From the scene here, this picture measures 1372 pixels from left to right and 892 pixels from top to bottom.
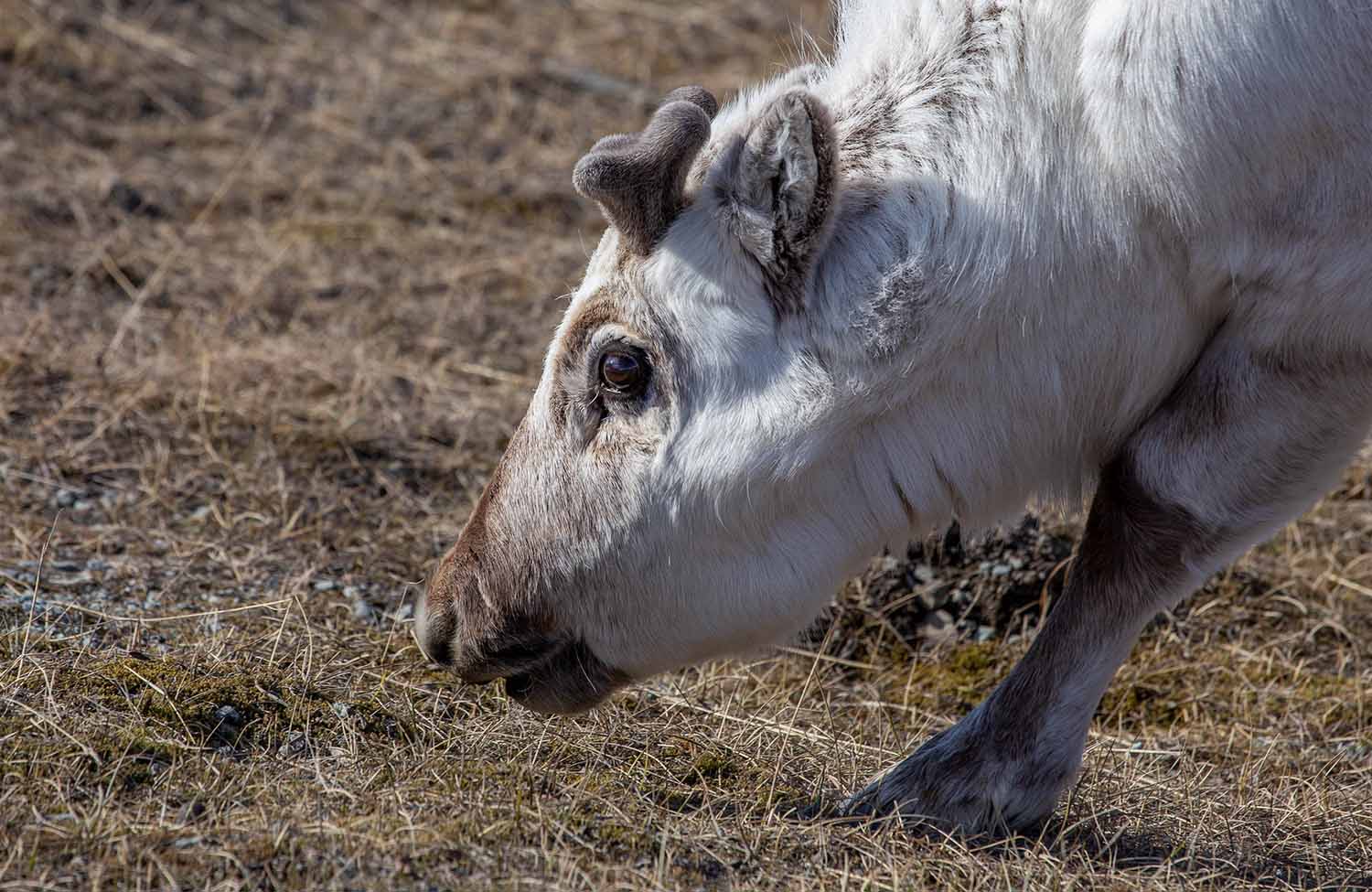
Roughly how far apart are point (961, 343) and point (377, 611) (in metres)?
2.18

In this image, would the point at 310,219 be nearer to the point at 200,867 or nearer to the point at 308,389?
the point at 308,389

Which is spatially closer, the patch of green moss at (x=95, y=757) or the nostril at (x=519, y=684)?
the patch of green moss at (x=95, y=757)

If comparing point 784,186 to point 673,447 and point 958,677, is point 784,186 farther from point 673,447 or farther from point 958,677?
point 958,677

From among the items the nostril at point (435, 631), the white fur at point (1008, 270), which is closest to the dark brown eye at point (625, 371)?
the white fur at point (1008, 270)

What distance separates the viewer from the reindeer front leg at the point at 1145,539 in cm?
337

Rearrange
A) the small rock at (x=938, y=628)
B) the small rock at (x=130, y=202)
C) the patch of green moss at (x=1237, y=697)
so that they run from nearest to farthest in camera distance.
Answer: the patch of green moss at (x=1237, y=697) → the small rock at (x=938, y=628) → the small rock at (x=130, y=202)

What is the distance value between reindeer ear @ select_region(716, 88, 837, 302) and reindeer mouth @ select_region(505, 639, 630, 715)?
1020 millimetres

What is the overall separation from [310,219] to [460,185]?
1053mm

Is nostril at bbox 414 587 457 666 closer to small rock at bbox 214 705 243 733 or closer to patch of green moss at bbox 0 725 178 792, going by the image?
small rock at bbox 214 705 243 733

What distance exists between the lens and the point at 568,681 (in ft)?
12.2

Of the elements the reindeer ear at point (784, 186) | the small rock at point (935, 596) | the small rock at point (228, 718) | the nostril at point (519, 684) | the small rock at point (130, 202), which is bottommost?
the small rock at point (935, 596)

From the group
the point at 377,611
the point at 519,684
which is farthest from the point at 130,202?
the point at 519,684

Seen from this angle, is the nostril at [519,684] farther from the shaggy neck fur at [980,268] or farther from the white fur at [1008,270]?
the shaggy neck fur at [980,268]

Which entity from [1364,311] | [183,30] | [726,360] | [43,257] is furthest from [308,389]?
[183,30]
